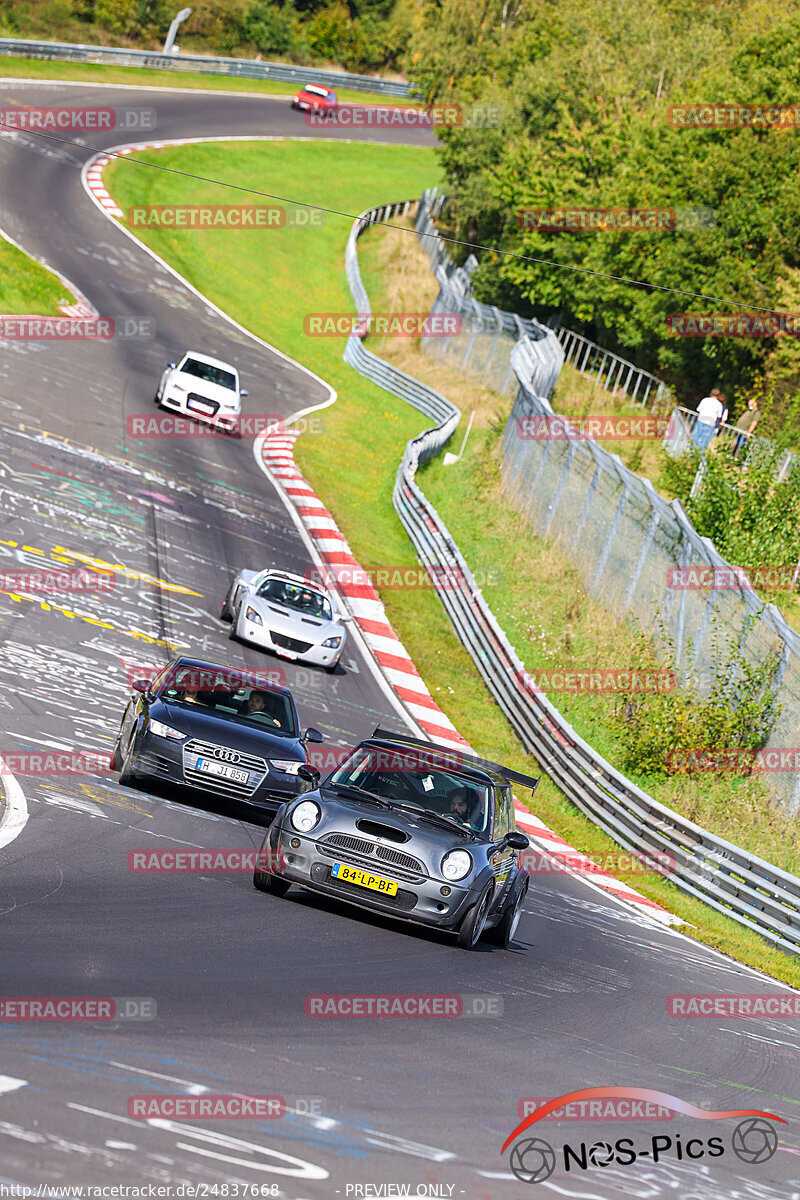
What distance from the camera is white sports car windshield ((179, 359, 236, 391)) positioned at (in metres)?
33.7

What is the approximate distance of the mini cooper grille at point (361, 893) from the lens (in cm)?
1051

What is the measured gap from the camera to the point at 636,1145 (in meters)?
7.53

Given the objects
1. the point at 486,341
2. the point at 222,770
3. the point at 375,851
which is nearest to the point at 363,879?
the point at 375,851

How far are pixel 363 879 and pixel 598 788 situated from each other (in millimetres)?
9321

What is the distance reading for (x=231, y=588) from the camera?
72.5 ft

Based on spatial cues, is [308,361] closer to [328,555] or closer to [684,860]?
[328,555]

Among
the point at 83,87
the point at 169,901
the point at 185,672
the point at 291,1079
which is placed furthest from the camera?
the point at 83,87

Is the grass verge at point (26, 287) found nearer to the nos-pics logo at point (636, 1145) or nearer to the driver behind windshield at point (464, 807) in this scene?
the driver behind windshield at point (464, 807)

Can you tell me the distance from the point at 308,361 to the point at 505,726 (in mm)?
25877

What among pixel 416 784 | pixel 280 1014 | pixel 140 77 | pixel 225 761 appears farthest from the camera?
pixel 140 77

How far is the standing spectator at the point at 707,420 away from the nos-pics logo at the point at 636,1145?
72.1 feet

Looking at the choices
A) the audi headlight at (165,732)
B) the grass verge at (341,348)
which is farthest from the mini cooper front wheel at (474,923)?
the grass verge at (341,348)

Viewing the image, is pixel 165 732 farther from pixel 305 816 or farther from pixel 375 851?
pixel 375 851

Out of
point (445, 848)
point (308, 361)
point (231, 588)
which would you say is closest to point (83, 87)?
point (308, 361)
